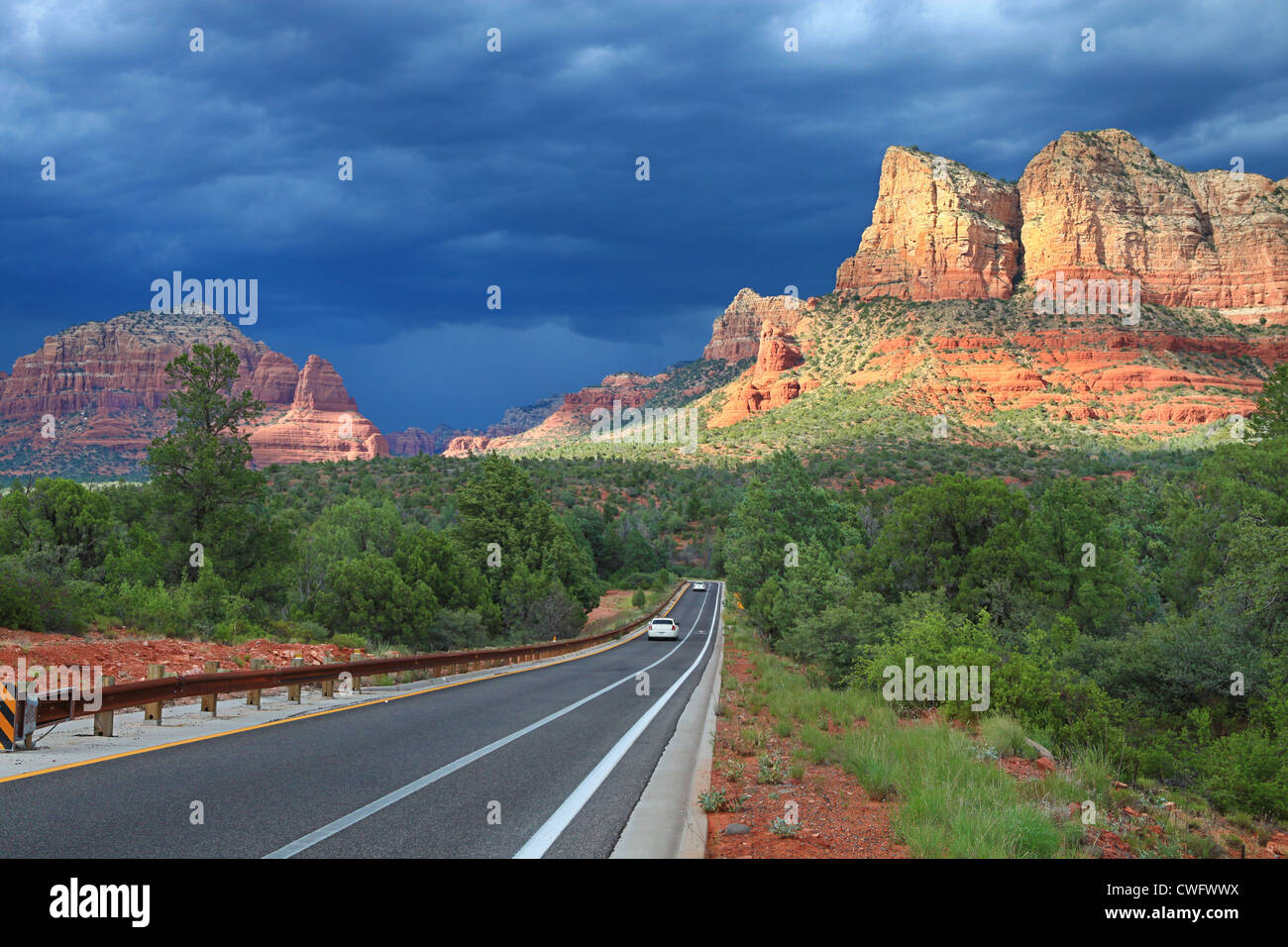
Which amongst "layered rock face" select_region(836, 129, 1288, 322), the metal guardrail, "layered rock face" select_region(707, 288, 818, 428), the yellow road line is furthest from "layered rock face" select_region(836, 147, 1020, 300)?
the yellow road line

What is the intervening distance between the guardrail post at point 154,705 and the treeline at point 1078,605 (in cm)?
1248

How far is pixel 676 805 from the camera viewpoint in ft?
20.8

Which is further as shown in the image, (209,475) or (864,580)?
(864,580)

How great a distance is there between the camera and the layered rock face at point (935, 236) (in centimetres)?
13550

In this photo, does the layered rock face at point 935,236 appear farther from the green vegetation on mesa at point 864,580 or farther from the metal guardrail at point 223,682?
the metal guardrail at point 223,682

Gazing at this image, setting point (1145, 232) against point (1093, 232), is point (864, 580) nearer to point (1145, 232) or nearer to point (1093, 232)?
point (1093, 232)

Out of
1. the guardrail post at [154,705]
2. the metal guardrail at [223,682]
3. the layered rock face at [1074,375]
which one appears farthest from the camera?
the layered rock face at [1074,375]

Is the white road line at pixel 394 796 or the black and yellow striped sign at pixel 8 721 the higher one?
the black and yellow striped sign at pixel 8 721

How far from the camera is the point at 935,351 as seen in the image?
11294cm

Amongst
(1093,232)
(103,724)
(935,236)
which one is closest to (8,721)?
(103,724)

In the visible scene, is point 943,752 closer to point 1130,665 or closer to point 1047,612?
point 1130,665

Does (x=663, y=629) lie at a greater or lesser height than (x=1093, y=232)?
lesser

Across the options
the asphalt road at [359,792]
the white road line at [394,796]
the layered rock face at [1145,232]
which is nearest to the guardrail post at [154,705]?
the asphalt road at [359,792]

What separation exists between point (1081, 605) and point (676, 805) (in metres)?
28.6
